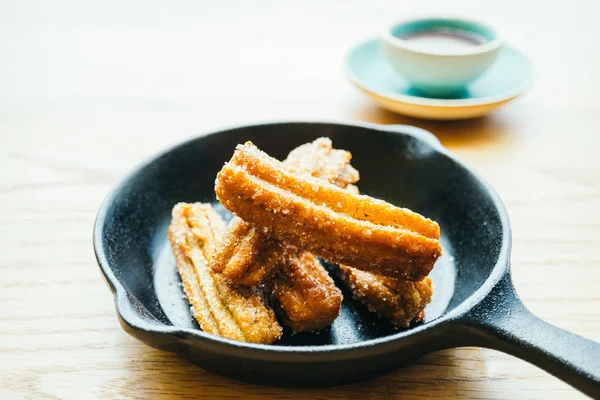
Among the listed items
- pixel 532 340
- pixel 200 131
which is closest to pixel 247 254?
pixel 532 340

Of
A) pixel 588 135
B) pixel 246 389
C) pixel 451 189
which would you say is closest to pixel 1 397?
pixel 246 389

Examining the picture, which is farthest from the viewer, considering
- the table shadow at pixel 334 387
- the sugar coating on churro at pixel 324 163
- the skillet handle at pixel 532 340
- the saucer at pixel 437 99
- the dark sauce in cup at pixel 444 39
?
the dark sauce in cup at pixel 444 39

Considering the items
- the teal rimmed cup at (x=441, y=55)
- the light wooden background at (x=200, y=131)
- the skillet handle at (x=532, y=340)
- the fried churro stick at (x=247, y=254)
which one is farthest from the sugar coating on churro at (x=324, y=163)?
the teal rimmed cup at (x=441, y=55)

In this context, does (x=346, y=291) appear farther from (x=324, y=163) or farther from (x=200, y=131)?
(x=200, y=131)

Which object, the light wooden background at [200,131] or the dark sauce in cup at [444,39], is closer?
the light wooden background at [200,131]

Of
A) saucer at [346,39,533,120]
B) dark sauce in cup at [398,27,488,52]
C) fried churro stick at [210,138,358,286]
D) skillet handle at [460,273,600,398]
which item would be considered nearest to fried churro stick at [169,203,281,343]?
fried churro stick at [210,138,358,286]

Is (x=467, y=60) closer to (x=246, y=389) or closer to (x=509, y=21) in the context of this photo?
(x=509, y=21)

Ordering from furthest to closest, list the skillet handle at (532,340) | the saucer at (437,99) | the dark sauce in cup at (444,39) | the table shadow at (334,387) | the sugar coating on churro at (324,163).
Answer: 1. the dark sauce in cup at (444,39)
2. the saucer at (437,99)
3. the sugar coating on churro at (324,163)
4. the table shadow at (334,387)
5. the skillet handle at (532,340)

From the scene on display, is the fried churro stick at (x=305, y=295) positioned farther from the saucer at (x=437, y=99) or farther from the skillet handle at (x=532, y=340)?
the saucer at (x=437, y=99)
